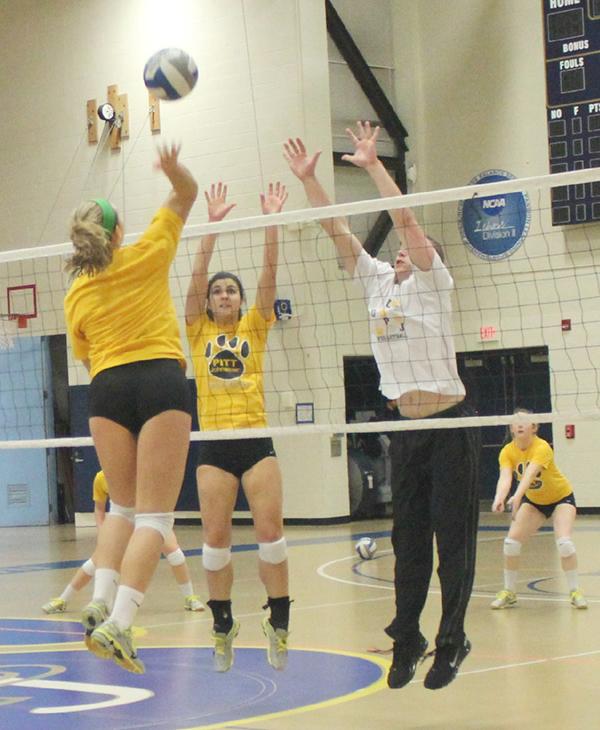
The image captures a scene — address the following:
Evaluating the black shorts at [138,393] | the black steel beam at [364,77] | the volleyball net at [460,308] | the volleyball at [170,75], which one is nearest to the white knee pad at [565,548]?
the volleyball at [170,75]

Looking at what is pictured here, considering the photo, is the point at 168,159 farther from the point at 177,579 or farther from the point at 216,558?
the point at 177,579

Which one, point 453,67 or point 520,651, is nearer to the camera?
point 520,651

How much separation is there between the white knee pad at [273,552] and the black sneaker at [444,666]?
3.52 ft

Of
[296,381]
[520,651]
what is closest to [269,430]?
[520,651]

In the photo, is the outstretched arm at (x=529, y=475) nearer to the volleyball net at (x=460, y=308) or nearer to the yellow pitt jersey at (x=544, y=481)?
the yellow pitt jersey at (x=544, y=481)

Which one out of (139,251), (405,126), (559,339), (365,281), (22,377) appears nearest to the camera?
(139,251)

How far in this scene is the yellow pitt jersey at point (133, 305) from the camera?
5.36 meters

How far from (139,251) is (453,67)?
16.2 m

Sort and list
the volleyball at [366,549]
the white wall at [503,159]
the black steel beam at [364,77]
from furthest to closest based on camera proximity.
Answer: the black steel beam at [364,77] → the white wall at [503,159] → the volleyball at [366,549]


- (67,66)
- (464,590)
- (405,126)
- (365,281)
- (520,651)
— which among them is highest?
(67,66)

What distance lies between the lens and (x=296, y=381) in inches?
770

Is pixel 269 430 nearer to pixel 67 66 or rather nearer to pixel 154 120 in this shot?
pixel 154 120

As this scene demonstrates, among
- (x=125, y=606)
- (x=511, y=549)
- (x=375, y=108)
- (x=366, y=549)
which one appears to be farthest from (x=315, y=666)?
(x=375, y=108)

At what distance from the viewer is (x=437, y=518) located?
6070mm
